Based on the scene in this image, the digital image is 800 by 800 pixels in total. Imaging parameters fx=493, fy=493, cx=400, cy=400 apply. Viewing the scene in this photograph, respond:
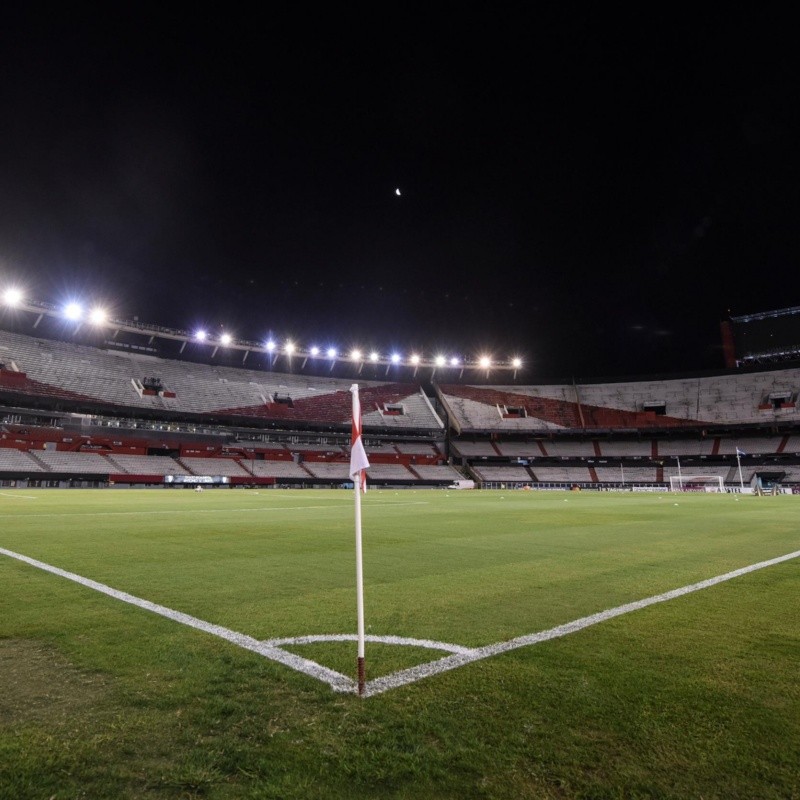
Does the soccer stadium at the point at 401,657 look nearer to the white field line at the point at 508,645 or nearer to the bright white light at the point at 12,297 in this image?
the white field line at the point at 508,645

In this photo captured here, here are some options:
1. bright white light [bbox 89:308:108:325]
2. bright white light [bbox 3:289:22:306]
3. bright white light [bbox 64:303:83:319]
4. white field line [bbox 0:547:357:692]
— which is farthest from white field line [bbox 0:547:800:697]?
bright white light [bbox 89:308:108:325]

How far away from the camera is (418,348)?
83312mm

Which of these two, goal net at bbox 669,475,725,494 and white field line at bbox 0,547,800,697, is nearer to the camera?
white field line at bbox 0,547,800,697

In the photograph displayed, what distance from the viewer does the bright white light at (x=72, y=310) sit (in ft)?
186

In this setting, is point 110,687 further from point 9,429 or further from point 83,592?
point 9,429

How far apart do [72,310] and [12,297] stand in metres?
5.52

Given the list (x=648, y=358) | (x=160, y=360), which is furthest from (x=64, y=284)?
(x=648, y=358)

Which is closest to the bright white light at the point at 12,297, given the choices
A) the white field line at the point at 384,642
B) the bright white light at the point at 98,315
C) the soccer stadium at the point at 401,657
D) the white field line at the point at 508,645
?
the bright white light at the point at 98,315

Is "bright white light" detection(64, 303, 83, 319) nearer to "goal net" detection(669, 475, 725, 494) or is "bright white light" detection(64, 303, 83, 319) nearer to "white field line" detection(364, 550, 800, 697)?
"white field line" detection(364, 550, 800, 697)

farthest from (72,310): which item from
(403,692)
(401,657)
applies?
(403,692)

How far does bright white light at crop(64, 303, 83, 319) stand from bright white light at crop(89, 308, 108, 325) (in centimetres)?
137

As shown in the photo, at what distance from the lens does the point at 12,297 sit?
174 feet

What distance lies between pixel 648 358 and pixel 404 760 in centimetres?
8288

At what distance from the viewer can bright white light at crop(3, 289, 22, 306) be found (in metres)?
52.5
